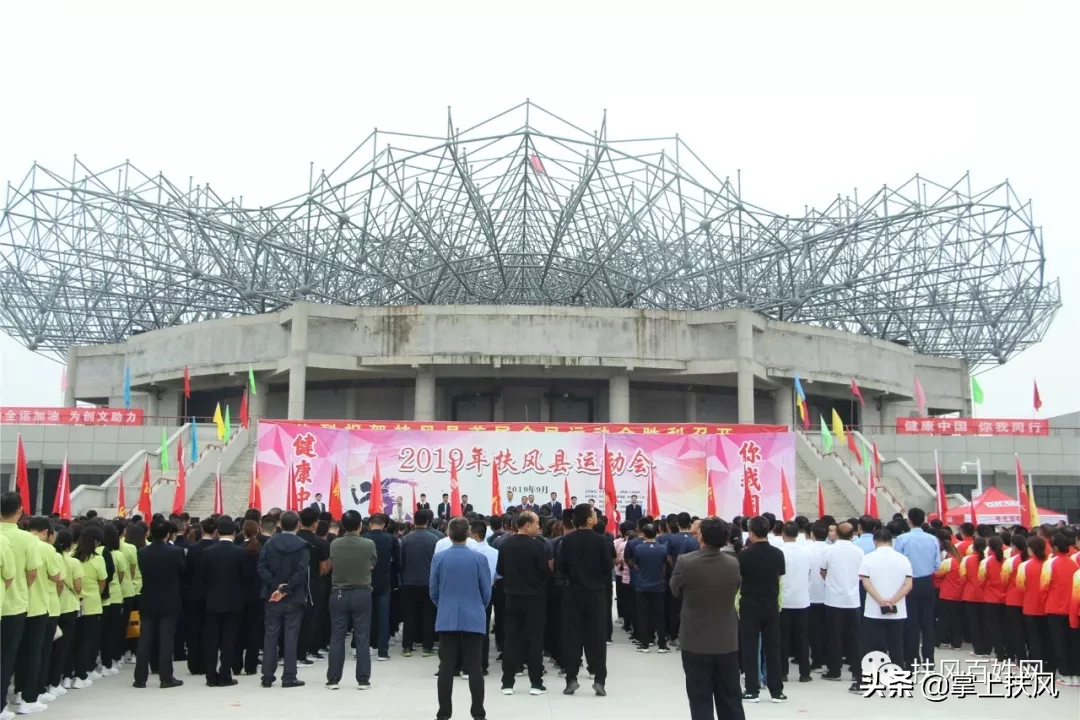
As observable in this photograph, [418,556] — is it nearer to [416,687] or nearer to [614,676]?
[416,687]

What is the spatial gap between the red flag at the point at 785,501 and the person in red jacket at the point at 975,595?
8.12 m

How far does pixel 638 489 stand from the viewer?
23.6m

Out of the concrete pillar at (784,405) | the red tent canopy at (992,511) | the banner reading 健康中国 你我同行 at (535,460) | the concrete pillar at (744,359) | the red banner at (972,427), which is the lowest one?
the red tent canopy at (992,511)

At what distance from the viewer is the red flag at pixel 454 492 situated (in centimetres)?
2209

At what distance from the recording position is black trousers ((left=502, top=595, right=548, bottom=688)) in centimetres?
948

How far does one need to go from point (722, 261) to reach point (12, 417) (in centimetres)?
2889

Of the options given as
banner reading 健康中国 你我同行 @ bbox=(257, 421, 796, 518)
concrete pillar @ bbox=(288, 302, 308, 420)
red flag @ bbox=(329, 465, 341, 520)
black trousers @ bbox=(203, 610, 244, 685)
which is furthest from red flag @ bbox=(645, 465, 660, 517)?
concrete pillar @ bbox=(288, 302, 308, 420)

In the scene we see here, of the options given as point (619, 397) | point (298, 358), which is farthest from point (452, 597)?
point (298, 358)

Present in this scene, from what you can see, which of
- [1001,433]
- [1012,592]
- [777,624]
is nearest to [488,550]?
[777,624]

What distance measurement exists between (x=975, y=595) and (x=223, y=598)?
860 cm

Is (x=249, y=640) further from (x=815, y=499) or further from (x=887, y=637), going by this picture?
(x=815, y=499)

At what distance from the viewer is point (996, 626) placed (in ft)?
37.0

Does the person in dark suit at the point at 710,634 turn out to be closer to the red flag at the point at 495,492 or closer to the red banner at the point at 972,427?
the red flag at the point at 495,492

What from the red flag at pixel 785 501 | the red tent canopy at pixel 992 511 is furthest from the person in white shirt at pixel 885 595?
the red tent canopy at pixel 992 511
